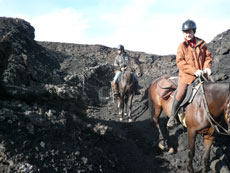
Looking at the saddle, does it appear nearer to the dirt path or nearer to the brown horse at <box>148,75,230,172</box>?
the brown horse at <box>148,75,230,172</box>

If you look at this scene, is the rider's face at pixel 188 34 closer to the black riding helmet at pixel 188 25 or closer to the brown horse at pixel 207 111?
the black riding helmet at pixel 188 25

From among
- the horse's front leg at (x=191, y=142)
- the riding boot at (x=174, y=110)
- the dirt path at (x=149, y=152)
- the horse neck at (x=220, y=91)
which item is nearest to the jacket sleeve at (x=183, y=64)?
the horse neck at (x=220, y=91)

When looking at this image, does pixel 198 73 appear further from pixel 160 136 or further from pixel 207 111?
pixel 160 136

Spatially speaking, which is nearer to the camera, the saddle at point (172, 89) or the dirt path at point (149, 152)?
the saddle at point (172, 89)

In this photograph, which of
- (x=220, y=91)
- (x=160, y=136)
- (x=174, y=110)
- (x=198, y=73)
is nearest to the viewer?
(x=220, y=91)

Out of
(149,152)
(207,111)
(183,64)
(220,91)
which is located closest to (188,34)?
(183,64)

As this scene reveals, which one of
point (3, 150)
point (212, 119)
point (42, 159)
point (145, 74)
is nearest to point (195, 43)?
point (212, 119)

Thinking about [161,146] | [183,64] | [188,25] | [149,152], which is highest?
[188,25]

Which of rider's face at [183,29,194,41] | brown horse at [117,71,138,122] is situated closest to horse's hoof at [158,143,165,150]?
brown horse at [117,71,138,122]

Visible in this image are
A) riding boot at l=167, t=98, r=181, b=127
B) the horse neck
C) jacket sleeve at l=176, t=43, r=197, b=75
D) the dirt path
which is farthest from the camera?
the dirt path

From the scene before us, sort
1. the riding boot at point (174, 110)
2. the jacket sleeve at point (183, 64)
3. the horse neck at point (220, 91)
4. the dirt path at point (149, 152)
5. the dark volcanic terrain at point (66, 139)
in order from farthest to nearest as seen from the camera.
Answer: the dirt path at point (149, 152) → the riding boot at point (174, 110) → the jacket sleeve at point (183, 64) → the horse neck at point (220, 91) → the dark volcanic terrain at point (66, 139)

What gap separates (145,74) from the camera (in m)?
18.6

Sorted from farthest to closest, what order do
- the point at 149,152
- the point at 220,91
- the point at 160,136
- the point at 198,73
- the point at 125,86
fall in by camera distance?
1. the point at 125,86
2. the point at 160,136
3. the point at 149,152
4. the point at 198,73
5. the point at 220,91

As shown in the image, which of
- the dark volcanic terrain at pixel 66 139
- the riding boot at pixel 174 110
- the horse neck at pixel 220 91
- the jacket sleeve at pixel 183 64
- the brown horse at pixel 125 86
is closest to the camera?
the dark volcanic terrain at pixel 66 139
